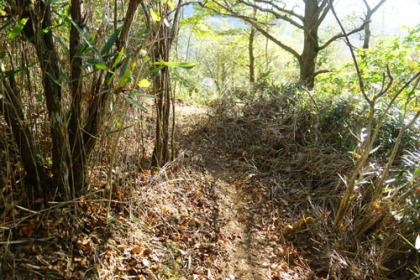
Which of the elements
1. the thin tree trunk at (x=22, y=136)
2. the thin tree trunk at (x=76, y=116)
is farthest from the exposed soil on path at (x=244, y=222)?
the thin tree trunk at (x=22, y=136)

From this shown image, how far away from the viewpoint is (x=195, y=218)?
2.24 m

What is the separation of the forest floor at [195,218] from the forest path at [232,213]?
0.01 m

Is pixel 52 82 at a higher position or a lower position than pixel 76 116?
higher

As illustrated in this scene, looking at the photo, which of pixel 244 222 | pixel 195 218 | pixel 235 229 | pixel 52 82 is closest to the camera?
pixel 52 82

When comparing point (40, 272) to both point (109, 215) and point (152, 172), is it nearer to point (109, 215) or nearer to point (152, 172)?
point (109, 215)

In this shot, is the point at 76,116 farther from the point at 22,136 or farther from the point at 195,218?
the point at 195,218

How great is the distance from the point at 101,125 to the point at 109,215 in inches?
23.6

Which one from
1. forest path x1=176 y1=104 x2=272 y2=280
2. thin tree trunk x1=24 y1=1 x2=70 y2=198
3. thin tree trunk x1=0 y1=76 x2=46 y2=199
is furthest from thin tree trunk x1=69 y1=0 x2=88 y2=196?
forest path x1=176 y1=104 x2=272 y2=280

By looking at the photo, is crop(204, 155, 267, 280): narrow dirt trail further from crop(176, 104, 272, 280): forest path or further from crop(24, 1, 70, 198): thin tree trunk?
crop(24, 1, 70, 198): thin tree trunk

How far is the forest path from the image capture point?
208cm

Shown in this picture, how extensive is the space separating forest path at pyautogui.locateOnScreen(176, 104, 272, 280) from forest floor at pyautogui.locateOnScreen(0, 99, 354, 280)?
11 millimetres

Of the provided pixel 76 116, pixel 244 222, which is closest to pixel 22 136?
pixel 76 116

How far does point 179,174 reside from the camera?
8.58 feet

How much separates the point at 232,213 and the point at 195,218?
20.5 inches
